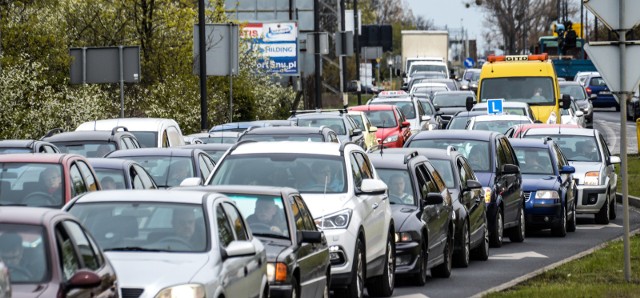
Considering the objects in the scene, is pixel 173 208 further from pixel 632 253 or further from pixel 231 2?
pixel 231 2

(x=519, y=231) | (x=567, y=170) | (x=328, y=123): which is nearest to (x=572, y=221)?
(x=567, y=170)

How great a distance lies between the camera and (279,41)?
6444 centimetres

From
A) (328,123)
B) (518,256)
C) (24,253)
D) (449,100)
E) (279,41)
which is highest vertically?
(279,41)

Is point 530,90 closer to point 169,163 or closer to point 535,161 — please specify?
point 535,161

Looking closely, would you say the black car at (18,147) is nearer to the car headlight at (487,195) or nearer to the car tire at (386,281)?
the car tire at (386,281)

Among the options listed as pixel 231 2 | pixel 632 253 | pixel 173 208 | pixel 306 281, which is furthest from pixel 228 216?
pixel 231 2

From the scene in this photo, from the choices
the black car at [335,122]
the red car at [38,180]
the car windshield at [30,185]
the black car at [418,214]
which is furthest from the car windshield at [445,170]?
the black car at [335,122]

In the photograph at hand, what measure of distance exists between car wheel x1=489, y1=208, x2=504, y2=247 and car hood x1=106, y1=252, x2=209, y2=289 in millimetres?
11715

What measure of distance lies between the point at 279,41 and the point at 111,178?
1856 inches

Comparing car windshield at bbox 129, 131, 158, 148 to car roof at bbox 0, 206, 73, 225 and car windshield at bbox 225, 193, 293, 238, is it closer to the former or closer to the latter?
car windshield at bbox 225, 193, 293, 238

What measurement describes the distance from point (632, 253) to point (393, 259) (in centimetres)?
393

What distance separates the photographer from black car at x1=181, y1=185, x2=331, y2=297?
12.7 meters

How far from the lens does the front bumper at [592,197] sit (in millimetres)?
26656

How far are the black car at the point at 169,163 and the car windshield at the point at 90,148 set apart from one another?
70.2 inches
